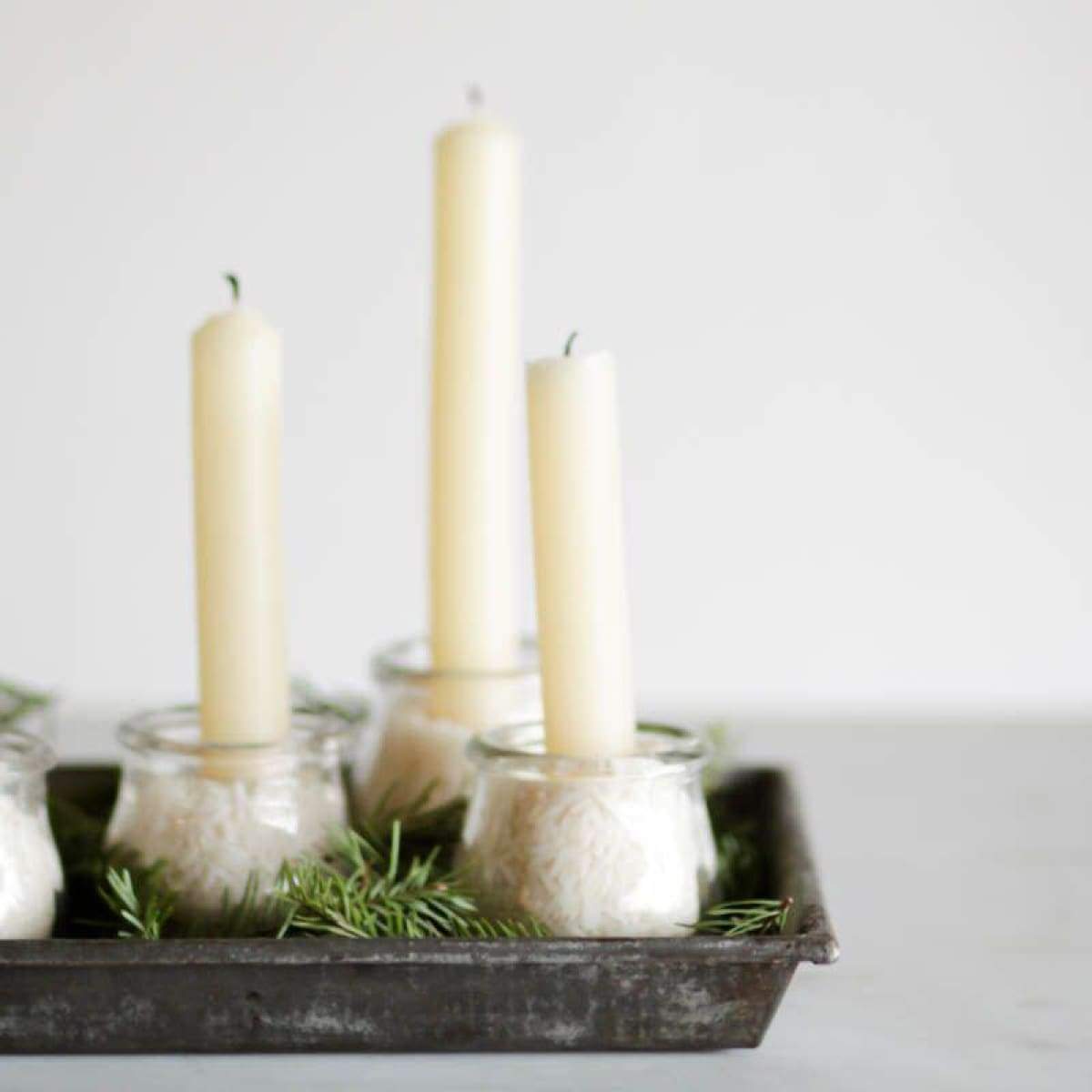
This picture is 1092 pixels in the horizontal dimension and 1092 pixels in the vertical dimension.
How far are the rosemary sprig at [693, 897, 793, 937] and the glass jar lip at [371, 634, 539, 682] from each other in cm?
10

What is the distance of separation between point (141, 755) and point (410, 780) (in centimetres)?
9

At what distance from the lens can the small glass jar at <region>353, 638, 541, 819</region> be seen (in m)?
0.51

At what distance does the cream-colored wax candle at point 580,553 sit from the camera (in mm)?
434

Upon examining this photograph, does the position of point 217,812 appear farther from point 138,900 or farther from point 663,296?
point 663,296

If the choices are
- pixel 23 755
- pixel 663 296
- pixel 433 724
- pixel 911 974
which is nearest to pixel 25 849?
pixel 23 755

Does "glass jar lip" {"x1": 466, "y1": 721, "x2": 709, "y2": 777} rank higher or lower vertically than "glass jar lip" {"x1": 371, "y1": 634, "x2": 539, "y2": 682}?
lower

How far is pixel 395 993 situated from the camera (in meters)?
0.40

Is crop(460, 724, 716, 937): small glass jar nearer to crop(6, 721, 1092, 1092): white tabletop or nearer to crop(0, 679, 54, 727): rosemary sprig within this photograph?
crop(6, 721, 1092, 1092): white tabletop

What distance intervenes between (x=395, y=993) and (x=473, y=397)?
203 mm

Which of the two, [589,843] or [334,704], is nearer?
[589,843]

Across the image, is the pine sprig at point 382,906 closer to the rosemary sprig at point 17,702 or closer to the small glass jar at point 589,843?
the small glass jar at point 589,843

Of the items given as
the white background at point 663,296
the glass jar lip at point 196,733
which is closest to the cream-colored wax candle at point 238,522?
the glass jar lip at point 196,733

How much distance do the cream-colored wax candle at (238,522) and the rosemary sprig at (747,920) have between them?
0.13m

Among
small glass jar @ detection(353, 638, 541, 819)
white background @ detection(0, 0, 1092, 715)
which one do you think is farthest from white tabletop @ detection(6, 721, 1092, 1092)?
white background @ detection(0, 0, 1092, 715)
